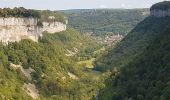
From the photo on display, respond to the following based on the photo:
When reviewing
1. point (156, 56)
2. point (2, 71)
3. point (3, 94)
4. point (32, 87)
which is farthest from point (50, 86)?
point (156, 56)

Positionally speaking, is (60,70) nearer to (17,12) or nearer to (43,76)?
(43,76)

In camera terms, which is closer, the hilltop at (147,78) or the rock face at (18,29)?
the hilltop at (147,78)

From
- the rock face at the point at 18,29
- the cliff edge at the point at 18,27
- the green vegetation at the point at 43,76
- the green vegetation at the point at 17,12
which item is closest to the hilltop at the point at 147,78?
the green vegetation at the point at 43,76

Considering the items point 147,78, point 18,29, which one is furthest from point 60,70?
point 147,78

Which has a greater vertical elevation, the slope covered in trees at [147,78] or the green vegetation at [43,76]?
the slope covered in trees at [147,78]

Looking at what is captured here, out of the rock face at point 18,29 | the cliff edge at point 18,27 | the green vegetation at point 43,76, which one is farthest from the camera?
A: the cliff edge at point 18,27

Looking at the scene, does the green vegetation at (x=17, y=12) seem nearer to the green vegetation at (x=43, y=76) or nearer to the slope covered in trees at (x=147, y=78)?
the green vegetation at (x=43, y=76)

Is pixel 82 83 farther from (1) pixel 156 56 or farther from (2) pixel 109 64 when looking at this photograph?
(1) pixel 156 56

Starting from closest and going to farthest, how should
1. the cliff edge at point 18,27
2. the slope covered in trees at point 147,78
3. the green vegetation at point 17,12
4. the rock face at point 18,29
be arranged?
the slope covered in trees at point 147,78, the rock face at point 18,29, the cliff edge at point 18,27, the green vegetation at point 17,12

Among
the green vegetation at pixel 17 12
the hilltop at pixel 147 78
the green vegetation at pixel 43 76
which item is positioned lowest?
the green vegetation at pixel 43 76
